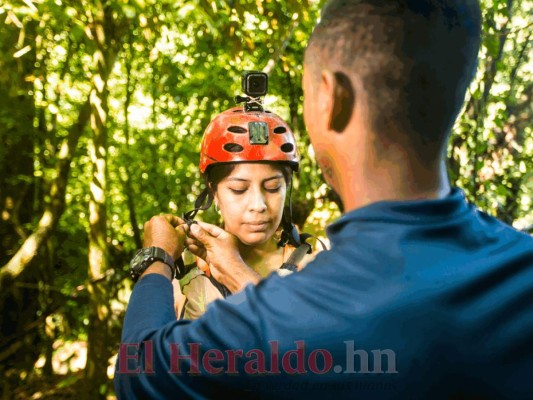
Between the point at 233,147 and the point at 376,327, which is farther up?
the point at 233,147

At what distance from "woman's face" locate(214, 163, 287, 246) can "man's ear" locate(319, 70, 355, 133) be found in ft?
5.21

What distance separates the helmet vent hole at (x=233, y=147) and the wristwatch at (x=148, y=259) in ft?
3.28

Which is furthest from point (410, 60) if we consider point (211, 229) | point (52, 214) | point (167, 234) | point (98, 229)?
point (52, 214)

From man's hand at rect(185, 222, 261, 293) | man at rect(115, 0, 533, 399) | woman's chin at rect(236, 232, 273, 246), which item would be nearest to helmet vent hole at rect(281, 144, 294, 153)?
woman's chin at rect(236, 232, 273, 246)

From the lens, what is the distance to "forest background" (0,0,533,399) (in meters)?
7.25

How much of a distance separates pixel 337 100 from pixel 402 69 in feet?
0.51

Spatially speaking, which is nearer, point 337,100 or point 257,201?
point 337,100

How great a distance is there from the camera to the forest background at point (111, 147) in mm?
7250

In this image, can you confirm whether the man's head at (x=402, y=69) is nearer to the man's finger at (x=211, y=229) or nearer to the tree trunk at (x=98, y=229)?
the man's finger at (x=211, y=229)

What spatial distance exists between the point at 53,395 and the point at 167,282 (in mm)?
8645

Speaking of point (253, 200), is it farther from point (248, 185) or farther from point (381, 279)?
point (381, 279)

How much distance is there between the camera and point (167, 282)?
1.62m

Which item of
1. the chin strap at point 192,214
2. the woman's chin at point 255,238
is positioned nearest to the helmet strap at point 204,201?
the chin strap at point 192,214

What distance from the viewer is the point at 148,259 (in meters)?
1.88
